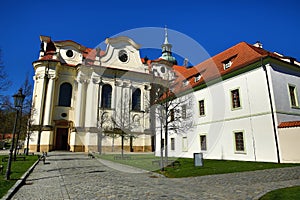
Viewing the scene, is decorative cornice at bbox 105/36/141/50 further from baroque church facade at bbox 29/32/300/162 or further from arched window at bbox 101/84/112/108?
arched window at bbox 101/84/112/108

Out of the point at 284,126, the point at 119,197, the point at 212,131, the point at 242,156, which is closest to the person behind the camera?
the point at 119,197

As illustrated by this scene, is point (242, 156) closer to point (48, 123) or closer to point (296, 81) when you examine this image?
point (296, 81)

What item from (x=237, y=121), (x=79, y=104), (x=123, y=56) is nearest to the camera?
(x=237, y=121)

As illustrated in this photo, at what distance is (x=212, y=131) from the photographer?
19.1 meters

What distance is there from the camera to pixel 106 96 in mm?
36219

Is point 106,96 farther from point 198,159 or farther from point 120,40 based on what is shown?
point 198,159

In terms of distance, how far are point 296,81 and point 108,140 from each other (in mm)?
25501

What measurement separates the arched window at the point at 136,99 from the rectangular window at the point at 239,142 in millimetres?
22374

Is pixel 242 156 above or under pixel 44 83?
under

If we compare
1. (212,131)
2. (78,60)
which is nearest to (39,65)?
(78,60)

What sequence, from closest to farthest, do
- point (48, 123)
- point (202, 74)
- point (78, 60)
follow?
point (202, 74) → point (48, 123) → point (78, 60)

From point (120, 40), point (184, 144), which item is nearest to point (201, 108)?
point (184, 144)

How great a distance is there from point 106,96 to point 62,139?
31.7ft

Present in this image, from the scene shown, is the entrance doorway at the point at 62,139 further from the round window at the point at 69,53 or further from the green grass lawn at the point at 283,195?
the green grass lawn at the point at 283,195
